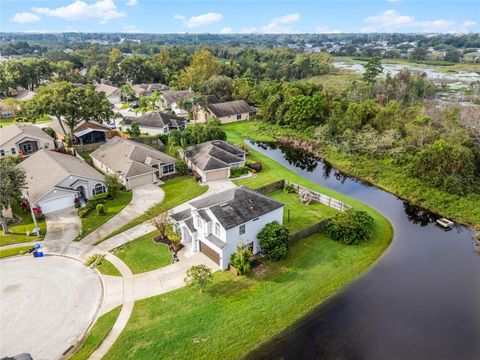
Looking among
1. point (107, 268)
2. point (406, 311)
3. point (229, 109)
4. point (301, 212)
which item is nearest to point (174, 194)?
point (107, 268)

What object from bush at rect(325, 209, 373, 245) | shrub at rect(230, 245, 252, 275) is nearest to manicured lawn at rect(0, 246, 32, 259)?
shrub at rect(230, 245, 252, 275)

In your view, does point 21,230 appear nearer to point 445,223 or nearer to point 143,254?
point 143,254

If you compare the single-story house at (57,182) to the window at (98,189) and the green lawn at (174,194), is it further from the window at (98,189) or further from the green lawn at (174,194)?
the green lawn at (174,194)

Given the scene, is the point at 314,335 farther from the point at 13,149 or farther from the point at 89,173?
the point at 13,149

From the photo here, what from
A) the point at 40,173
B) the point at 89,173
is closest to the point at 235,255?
the point at 89,173

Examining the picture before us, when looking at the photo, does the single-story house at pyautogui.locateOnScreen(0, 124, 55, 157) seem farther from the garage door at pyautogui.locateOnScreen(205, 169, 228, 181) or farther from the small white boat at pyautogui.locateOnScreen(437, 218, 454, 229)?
the small white boat at pyautogui.locateOnScreen(437, 218, 454, 229)

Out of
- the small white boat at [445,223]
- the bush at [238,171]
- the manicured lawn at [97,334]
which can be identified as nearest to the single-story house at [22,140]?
the bush at [238,171]
